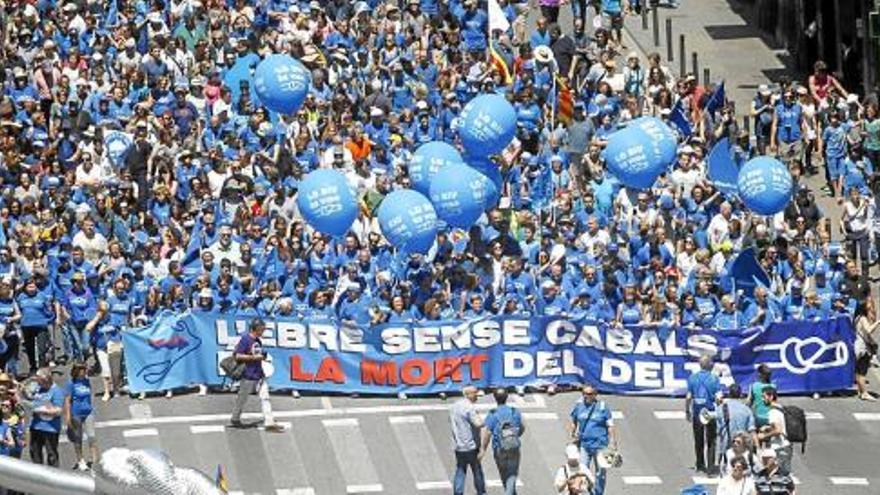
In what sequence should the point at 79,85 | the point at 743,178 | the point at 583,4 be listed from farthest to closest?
1. the point at 583,4
2. the point at 79,85
3. the point at 743,178

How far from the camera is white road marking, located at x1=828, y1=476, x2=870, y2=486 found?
22.0 metres

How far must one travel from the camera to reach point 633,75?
1259 inches

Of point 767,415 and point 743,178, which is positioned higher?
point 743,178

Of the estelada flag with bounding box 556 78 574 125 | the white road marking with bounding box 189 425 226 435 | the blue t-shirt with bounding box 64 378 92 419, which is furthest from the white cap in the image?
the estelada flag with bounding box 556 78 574 125

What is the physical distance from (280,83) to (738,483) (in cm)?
1239

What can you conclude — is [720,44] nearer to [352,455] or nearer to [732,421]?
[352,455]

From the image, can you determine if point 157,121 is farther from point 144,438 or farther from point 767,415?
point 767,415

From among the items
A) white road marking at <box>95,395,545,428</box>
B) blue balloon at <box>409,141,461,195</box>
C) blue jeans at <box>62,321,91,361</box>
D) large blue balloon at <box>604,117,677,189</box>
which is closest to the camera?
white road marking at <box>95,395,545,428</box>

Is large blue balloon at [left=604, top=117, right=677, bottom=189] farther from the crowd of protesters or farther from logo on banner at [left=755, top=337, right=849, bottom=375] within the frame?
logo on banner at [left=755, top=337, right=849, bottom=375]

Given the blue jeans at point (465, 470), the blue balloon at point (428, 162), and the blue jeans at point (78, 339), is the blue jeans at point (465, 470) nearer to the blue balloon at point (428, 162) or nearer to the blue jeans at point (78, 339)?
the blue balloon at point (428, 162)

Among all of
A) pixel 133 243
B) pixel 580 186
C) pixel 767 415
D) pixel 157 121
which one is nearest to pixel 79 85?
pixel 157 121

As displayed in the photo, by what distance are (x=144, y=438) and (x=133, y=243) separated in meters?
4.48

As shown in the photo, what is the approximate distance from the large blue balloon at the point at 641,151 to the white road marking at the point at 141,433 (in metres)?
→ 6.99

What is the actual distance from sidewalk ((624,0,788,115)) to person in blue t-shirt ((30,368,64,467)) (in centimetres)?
1694
